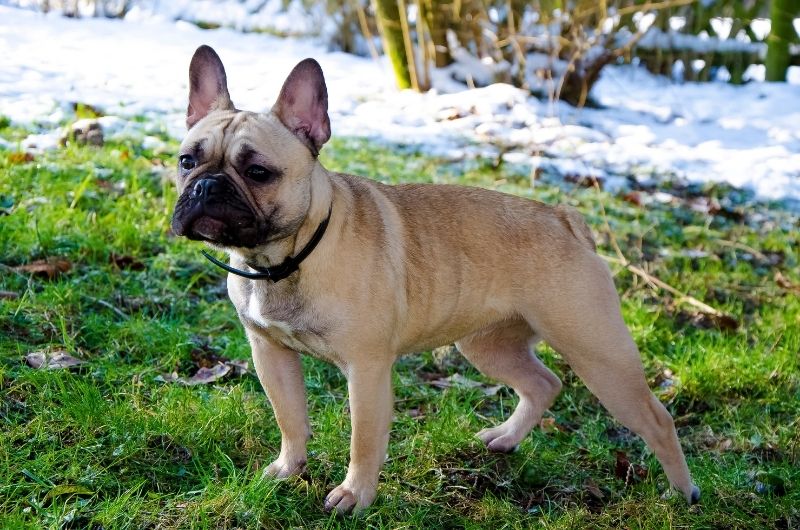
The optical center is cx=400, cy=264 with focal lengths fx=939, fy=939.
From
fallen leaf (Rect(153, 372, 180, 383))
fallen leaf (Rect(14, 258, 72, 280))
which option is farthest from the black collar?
fallen leaf (Rect(14, 258, 72, 280))

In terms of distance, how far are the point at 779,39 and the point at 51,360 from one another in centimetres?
978

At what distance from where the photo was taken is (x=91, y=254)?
509 cm

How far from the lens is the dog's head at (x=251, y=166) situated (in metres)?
3.02

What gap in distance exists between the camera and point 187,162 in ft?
10.7

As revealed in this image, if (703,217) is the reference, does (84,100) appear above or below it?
above

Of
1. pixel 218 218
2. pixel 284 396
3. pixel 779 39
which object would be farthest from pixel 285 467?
pixel 779 39

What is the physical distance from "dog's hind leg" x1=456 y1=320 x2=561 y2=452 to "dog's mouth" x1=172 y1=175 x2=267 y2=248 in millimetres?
1318

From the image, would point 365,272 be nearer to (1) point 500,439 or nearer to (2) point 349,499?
(2) point 349,499

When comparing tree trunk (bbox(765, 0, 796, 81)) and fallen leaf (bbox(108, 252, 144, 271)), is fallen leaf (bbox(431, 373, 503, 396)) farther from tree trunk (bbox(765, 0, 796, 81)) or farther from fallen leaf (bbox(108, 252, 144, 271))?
tree trunk (bbox(765, 0, 796, 81))

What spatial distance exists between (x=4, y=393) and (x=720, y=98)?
9.57 meters

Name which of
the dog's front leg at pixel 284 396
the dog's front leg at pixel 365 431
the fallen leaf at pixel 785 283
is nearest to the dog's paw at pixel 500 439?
the dog's front leg at pixel 365 431

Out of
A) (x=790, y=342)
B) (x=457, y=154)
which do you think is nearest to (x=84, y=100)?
(x=457, y=154)

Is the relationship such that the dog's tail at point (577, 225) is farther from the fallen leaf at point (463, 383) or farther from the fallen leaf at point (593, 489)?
the fallen leaf at point (463, 383)

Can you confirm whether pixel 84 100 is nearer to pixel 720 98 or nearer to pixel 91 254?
pixel 91 254
